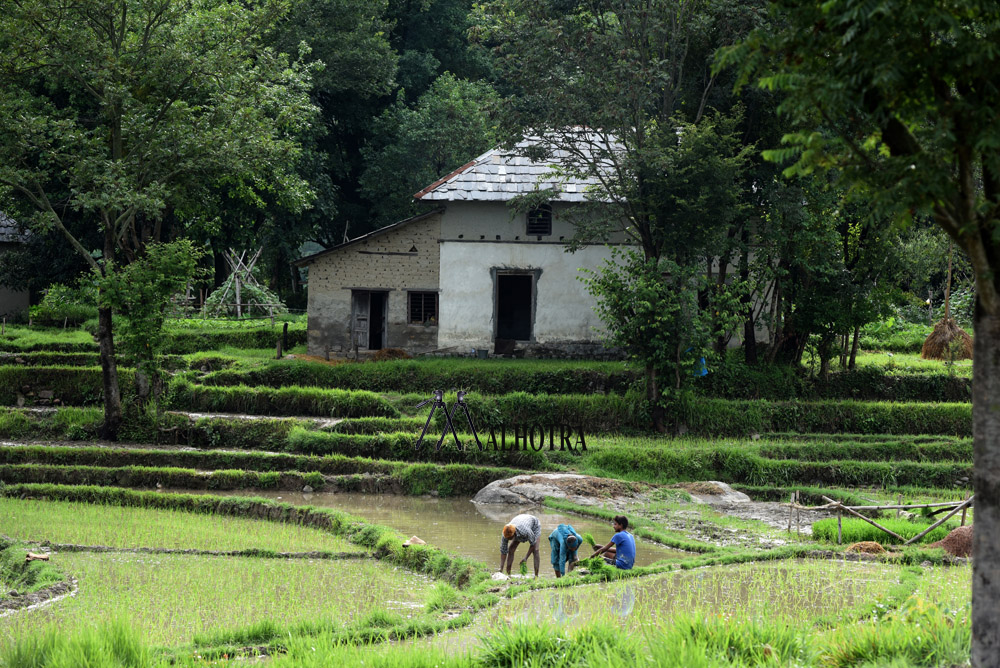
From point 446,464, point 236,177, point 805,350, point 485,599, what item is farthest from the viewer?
point 805,350

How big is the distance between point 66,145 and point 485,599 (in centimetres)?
1586

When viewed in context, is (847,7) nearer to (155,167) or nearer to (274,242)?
(155,167)

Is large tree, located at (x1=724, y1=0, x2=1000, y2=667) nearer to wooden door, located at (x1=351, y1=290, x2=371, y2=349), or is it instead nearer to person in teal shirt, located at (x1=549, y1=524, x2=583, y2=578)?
person in teal shirt, located at (x1=549, y1=524, x2=583, y2=578)

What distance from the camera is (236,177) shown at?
2480 cm

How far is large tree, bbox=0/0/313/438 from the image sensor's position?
2112cm

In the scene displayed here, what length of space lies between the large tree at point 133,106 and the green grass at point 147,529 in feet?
20.8

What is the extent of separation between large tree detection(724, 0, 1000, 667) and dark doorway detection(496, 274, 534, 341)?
2443 cm

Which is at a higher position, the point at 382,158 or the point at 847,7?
the point at 382,158

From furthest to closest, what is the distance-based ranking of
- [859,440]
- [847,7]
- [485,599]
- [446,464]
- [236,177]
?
[236,177] → [859,440] → [446,464] → [485,599] → [847,7]

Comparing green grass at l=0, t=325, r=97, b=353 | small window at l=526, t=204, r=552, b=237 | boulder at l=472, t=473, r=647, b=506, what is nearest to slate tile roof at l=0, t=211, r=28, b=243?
green grass at l=0, t=325, r=97, b=353

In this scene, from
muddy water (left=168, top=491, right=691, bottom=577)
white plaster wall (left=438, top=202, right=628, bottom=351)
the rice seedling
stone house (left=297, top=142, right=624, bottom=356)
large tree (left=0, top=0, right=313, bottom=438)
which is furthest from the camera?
white plaster wall (left=438, top=202, right=628, bottom=351)

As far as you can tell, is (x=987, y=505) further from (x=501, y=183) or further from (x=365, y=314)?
(x=365, y=314)

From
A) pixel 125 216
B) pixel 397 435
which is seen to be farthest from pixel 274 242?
pixel 397 435

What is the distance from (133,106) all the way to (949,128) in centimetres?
2046
